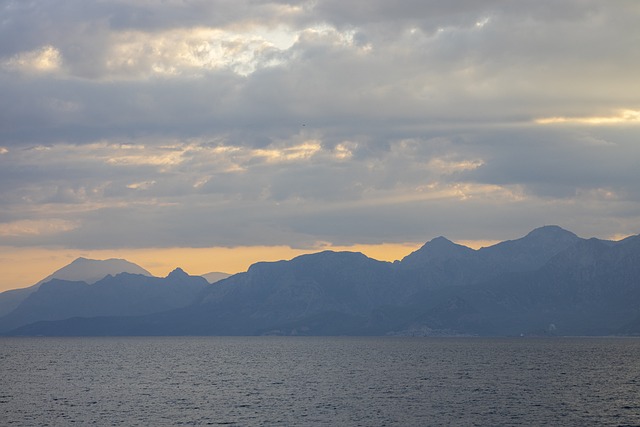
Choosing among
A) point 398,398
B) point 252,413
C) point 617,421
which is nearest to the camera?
point 617,421

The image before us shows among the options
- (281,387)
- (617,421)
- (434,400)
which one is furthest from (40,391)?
(617,421)

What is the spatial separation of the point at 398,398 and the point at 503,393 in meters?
24.1

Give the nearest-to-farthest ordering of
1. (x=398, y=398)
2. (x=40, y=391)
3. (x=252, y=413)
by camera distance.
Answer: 1. (x=252, y=413)
2. (x=398, y=398)
3. (x=40, y=391)

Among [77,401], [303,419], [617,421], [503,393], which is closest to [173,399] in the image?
[77,401]

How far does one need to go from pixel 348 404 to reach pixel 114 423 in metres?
43.4

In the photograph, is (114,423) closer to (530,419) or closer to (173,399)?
(173,399)

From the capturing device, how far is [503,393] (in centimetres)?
16088

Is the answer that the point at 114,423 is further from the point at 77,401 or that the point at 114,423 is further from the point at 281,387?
the point at 281,387

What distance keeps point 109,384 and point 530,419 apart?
108 m

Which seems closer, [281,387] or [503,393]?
[503,393]

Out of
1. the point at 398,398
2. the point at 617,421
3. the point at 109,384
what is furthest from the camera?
the point at 109,384

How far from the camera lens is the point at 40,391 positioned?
17138 centimetres

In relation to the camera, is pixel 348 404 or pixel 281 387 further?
pixel 281 387

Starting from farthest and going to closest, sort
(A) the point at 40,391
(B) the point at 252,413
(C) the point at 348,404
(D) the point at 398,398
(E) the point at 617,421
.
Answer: (A) the point at 40,391, (D) the point at 398,398, (C) the point at 348,404, (B) the point at 252,413, (E) the point at 617,421
